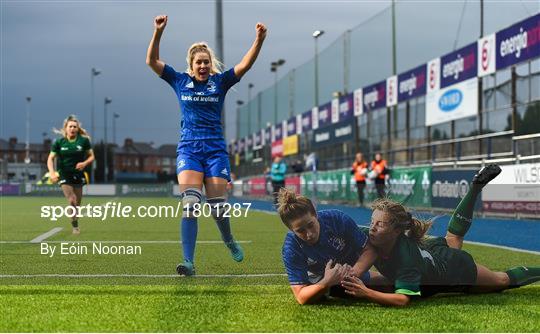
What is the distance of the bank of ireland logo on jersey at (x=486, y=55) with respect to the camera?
1950 cm

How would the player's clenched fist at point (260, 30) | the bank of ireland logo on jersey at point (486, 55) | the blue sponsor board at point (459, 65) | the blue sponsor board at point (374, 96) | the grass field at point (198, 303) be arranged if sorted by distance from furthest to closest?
the blue sponsor board at point (374, 96), the blue sponsor board at point (459, 65), the bank of ireland logo on jersey at point (486, 55), the player's clenched fist at point (260, 30), the grass field at point (198, 303)

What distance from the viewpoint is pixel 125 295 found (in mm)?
5305

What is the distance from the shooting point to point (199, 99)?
21.6 feet

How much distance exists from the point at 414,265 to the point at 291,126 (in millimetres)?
38847

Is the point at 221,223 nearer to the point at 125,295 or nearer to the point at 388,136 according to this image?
the point at 125,295

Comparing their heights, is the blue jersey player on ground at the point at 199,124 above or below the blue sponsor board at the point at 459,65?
below

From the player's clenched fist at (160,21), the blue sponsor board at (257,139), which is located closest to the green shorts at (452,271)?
the player's clenched fist at (160,21)

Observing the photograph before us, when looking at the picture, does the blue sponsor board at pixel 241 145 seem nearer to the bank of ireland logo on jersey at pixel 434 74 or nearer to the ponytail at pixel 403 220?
the bank of ireland logo on jersey at pixel 434 74

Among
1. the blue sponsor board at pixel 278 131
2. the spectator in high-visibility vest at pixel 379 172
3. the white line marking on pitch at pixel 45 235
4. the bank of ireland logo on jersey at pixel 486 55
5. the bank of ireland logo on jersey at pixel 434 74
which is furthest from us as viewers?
the blue sponsor board at pixel 278 131

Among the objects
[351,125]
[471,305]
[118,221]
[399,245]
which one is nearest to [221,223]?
[118,221]

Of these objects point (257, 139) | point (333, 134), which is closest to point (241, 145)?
point (257, 139)

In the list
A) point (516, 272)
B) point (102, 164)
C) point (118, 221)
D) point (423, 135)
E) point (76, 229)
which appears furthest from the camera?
point (102, 164)

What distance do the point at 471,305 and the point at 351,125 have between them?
26.2 metres

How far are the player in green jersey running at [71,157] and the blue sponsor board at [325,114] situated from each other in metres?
24.0
